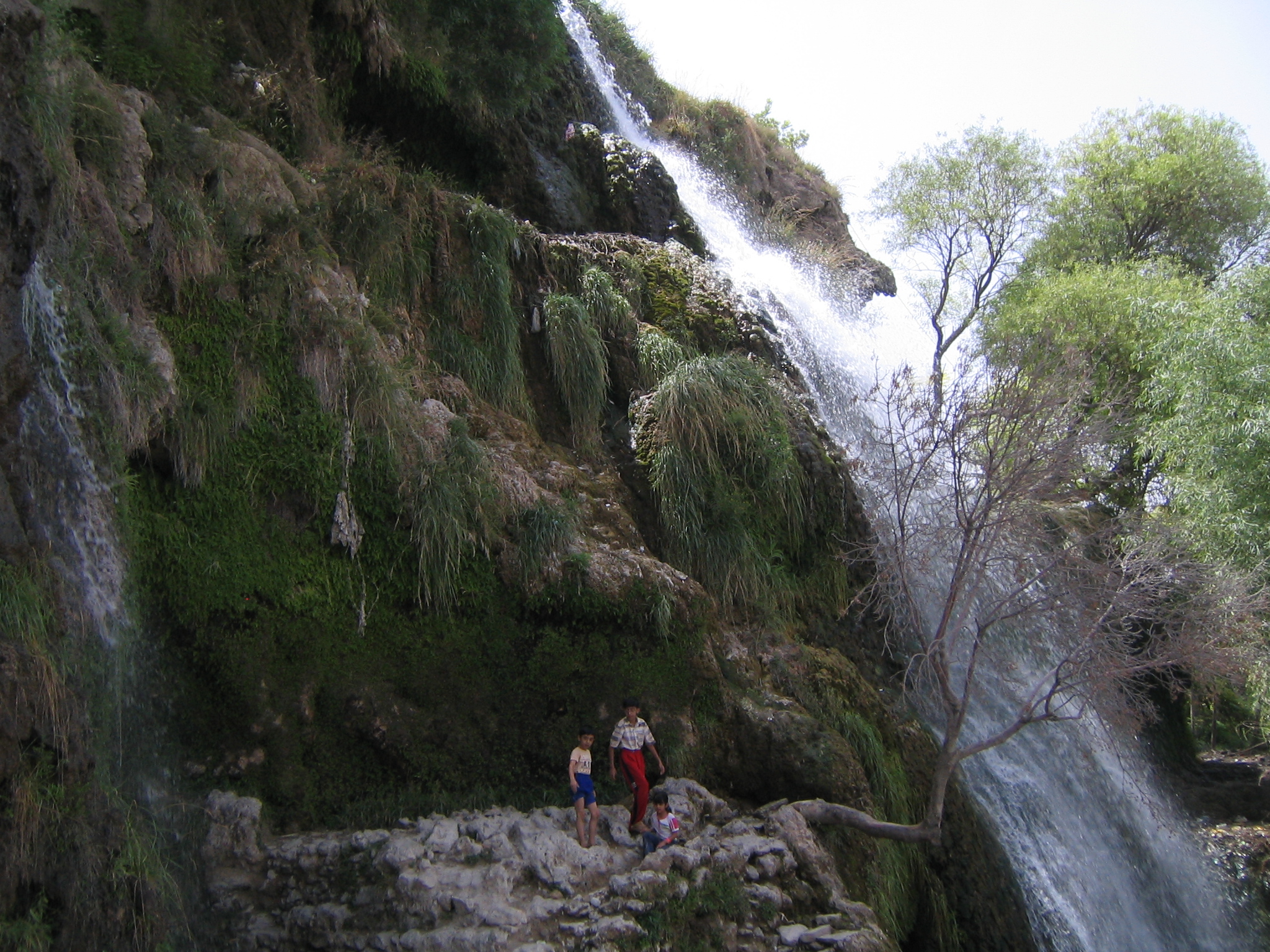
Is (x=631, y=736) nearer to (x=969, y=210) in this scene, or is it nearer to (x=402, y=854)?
(x=402, y=854)

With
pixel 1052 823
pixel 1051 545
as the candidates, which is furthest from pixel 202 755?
pixel 1051 545

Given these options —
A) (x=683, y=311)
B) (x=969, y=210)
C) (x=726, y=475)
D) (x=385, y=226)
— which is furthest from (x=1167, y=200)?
(x=385, y=226)

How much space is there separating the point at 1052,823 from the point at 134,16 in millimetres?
11804

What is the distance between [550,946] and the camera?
5.14 metres

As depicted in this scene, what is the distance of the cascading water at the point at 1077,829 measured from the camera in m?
9.46

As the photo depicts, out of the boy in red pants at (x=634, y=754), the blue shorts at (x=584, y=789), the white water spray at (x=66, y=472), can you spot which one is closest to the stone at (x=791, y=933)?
the boy in red pants at (x=634, y=754)

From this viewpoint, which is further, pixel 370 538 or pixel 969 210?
pixel 969 210

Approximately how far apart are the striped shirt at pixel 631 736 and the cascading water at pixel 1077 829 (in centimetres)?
457

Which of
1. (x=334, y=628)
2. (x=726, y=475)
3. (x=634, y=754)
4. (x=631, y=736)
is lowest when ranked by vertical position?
(x=634, y=754)

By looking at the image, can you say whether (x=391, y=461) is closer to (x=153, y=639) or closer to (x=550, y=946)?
(x=153, y=639)

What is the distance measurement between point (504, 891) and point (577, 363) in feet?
19.5

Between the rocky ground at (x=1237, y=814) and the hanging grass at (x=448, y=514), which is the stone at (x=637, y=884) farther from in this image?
the rocky ground at (x=1237, y=814)

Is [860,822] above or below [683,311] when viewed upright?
below

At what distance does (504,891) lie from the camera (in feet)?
18.1
